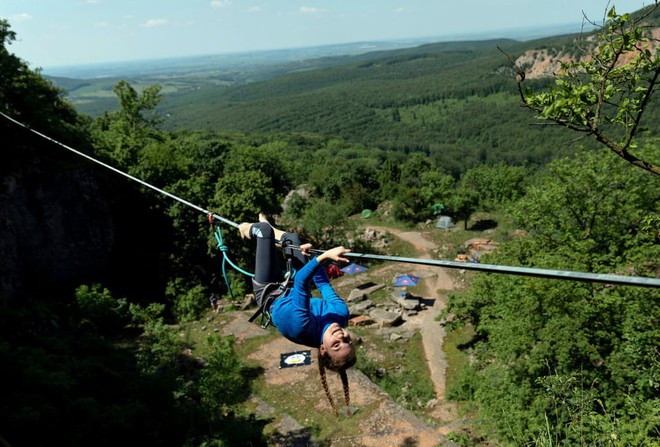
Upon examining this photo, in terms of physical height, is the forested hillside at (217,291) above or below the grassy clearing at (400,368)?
above

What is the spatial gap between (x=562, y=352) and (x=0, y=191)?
21467 millimetres

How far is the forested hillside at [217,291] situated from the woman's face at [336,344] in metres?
2.09

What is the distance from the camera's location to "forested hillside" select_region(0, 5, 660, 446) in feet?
28.7

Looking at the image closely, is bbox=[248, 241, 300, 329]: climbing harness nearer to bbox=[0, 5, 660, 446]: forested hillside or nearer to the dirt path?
bbox=[0, 5, 660, 446]: forested hillside

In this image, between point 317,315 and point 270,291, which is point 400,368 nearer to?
point 270,291

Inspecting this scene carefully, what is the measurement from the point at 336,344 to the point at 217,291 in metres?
21.0

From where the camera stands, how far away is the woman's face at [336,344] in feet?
13.1

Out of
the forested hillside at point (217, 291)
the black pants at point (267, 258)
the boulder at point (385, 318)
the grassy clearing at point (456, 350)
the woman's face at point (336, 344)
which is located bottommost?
the grassy clearing at point (456, 350)

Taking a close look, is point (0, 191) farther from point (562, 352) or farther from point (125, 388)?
point (562, 352)

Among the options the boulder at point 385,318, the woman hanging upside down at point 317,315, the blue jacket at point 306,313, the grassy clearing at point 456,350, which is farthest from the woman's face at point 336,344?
the boulder at point 385,318

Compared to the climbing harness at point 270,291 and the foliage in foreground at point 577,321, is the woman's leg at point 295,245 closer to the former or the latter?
the climbing harness at point 270,291

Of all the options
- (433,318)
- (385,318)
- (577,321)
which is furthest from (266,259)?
(433,318)

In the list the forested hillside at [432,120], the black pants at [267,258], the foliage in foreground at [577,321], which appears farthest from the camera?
the forested hillside at [432,120]

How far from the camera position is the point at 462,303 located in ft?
53.3
